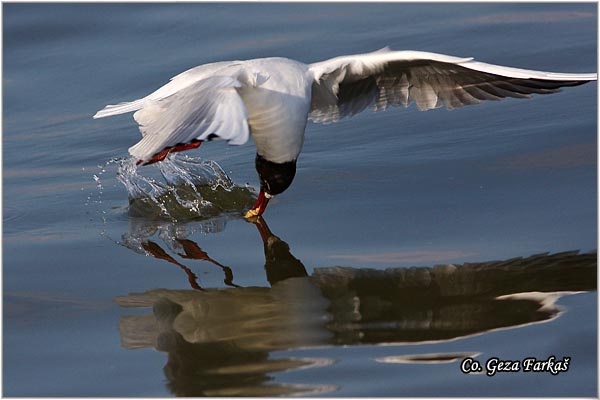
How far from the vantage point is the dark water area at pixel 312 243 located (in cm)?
408

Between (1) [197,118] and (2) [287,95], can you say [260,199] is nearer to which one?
(2) [287,95]

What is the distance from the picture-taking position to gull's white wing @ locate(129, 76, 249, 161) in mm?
4570

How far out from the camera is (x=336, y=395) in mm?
3834

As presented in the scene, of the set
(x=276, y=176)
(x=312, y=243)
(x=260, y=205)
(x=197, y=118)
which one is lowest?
(x=312, y=243)

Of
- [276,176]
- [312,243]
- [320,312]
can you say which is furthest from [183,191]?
[320,312]

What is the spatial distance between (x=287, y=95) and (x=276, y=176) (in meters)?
0.44

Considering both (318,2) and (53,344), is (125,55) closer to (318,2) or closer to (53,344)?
(318,2)

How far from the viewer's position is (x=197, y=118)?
189 inches

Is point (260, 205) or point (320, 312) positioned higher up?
point (260, 205)

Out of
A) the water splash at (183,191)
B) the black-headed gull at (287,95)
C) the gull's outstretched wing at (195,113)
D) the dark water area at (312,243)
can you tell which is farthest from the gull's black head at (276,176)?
the gull's outstretched wing at (195,113)

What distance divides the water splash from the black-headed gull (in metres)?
0.24

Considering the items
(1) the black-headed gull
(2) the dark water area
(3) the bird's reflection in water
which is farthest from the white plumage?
(3) the bird's reflection in water

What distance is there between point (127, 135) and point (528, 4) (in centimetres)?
415

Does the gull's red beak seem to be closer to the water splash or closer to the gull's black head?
the gull's black head
